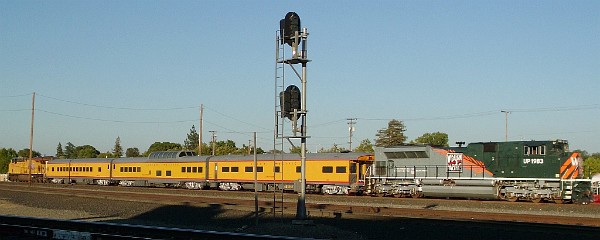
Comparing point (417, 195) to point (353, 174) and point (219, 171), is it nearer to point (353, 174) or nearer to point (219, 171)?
point (353, 174)

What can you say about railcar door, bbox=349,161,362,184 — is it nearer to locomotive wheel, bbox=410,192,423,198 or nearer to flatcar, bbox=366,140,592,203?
flatcar, bbox=366,140,592,203

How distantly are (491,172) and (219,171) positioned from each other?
2119 centimetres

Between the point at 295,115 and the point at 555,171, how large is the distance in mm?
18239

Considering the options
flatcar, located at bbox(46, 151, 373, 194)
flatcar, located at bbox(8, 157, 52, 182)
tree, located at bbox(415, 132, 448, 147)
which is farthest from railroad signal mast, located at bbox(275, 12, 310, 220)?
tree, located at bbox(415, 132, 448, 147)

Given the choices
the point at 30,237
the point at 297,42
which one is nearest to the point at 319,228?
the point at 297,42

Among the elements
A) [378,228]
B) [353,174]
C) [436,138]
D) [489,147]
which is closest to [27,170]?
[353,174]

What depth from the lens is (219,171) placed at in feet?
148

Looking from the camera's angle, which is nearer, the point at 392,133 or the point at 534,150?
the point at 534,150

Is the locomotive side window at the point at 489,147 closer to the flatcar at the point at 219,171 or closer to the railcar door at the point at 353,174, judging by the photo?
the flatcar at the point at 219,171

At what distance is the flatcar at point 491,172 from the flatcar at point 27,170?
45.8m

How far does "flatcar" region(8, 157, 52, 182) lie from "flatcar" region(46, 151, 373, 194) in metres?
2.44

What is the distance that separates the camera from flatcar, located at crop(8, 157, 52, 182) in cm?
6681

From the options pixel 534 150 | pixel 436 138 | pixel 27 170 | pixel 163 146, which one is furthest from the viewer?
pixel 163 146

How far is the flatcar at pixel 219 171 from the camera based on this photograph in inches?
1468
